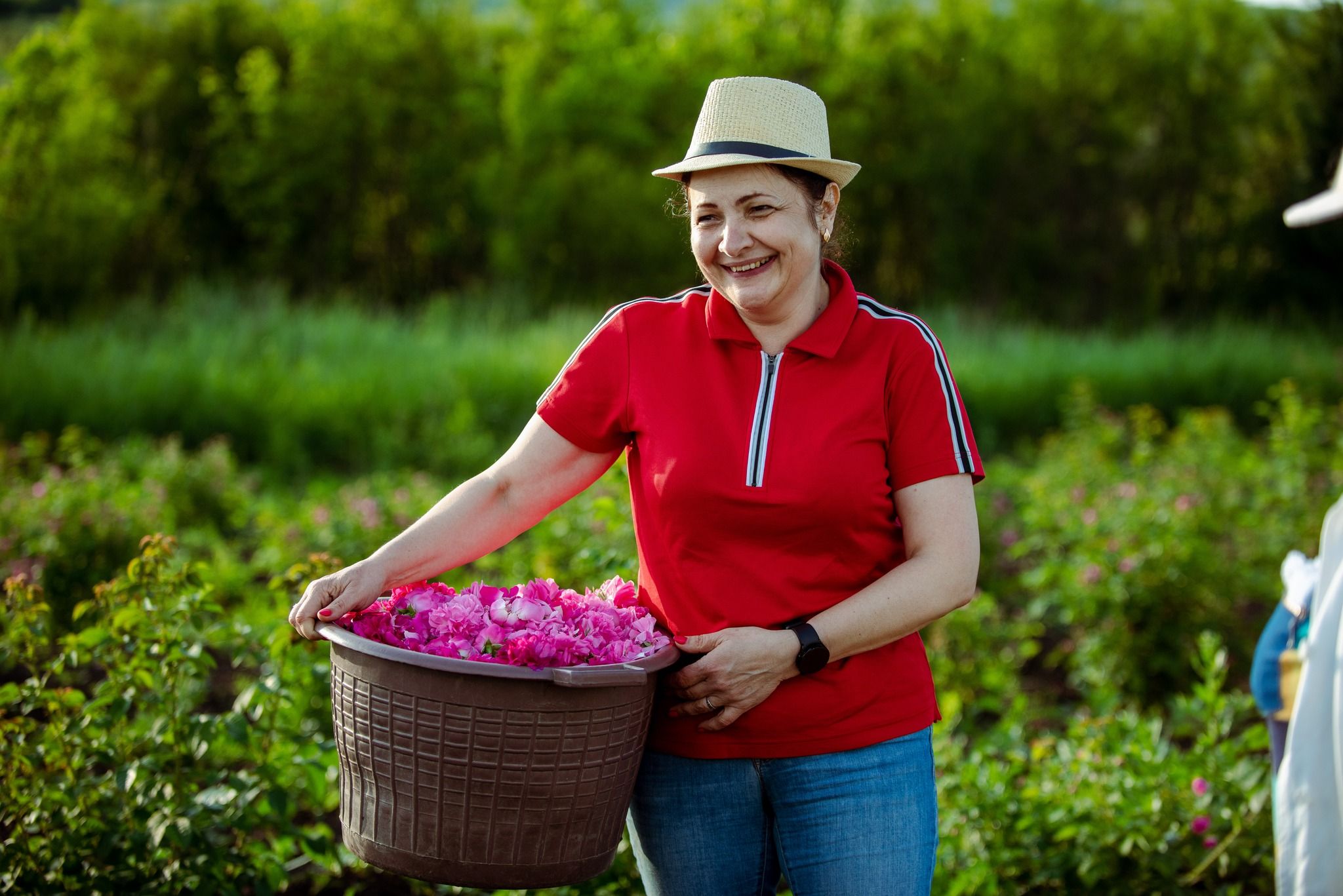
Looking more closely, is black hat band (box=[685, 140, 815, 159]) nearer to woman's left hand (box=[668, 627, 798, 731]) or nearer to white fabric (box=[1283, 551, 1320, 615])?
woman's left hand (box=[668, 627, 798, 731])

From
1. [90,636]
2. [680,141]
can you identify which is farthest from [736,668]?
[680,141]

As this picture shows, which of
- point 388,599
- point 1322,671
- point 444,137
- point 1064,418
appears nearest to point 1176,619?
point 1322,671

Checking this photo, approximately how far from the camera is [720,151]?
207 centimetres

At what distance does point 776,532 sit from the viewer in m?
2.00

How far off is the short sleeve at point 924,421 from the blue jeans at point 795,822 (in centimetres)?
44

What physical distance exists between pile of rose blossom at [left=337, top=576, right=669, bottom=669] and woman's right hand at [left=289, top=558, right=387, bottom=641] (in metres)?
0.03

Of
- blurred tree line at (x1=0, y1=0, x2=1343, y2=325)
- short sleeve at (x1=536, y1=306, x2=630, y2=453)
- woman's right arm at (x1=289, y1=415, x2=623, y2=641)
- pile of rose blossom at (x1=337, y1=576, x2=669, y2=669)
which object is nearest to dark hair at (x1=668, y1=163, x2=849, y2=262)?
short sleeve at (x1=536, y1=306, x2=630, y2=453)

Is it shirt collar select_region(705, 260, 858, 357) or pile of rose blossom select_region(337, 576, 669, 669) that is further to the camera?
shirt collar select_region(705, 260, 858, 357)

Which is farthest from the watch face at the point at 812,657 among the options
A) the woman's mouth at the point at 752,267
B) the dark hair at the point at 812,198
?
the dark hair at the point at 812,198

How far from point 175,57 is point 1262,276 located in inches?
497

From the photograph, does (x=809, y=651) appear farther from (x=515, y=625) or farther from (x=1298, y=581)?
(x=1298, y=581)

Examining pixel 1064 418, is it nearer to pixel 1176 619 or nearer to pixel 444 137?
pixel 1176 619

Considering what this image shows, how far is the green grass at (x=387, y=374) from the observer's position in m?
7.73

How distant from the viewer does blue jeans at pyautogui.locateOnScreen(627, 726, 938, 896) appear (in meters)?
1.99
